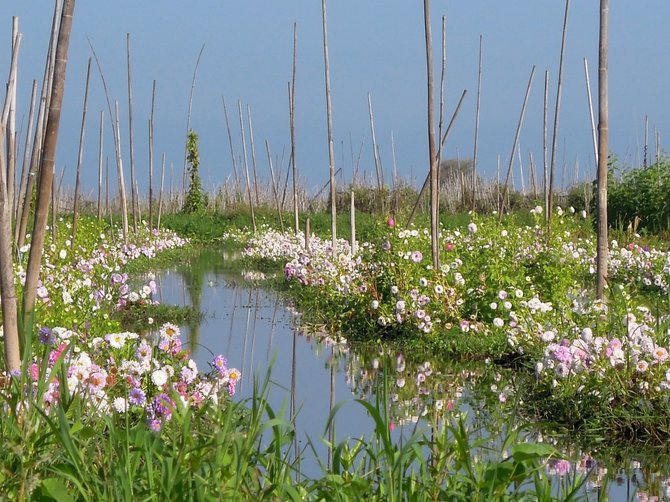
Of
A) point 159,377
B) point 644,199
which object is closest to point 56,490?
point 159,377

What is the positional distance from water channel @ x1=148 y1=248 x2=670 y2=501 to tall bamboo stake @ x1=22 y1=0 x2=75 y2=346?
90 centimetres

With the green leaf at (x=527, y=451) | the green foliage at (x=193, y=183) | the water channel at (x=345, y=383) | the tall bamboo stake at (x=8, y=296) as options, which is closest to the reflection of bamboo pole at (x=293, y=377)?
the water channel at (x=345, y=383)

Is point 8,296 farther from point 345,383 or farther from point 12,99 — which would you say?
point 345,383

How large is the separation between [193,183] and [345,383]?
25844 mm

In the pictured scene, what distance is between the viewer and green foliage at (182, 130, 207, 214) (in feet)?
106

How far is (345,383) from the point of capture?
24.6 feet

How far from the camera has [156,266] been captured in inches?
774

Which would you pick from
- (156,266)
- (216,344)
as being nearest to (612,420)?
(216,344)

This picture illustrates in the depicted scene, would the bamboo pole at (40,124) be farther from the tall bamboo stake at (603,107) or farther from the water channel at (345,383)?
the tall bamboo stake at (603,107)

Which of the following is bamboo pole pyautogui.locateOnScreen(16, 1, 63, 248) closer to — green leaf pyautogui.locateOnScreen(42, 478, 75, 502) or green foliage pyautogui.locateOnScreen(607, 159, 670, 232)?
green leaf pyautogui.locateOnScreen(42, 478, 75, 502)

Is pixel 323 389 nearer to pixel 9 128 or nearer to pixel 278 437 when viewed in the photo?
pixel 9 128

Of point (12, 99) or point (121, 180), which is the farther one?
point (121, 180)

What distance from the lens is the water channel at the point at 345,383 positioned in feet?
16.1

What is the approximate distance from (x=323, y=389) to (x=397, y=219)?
12.5 ft
